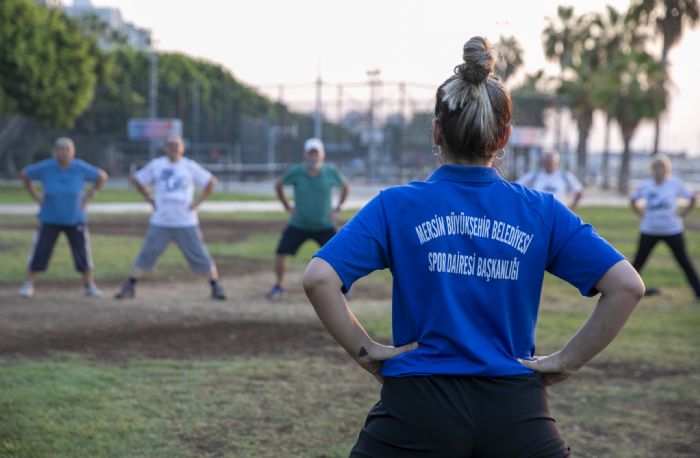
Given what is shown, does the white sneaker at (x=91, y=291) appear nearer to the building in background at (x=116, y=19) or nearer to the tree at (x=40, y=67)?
the tree at (x=40, y=67)

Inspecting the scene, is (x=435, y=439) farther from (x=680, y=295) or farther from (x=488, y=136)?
(x=680, y=295)

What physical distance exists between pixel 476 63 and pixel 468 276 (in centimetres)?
62

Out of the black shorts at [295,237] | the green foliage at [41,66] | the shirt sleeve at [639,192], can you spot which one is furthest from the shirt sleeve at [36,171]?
the green foliage at [41,66]

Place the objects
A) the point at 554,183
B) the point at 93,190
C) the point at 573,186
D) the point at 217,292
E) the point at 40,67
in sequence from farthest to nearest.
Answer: the point at 40,67
the point at 573,186
the point at 554,183
the point at 93,190
the point at 217,292

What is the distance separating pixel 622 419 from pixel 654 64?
47.0 meters

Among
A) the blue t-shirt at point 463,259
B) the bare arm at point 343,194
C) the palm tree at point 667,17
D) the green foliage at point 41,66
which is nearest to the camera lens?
the blue t-shirt at point 463,259

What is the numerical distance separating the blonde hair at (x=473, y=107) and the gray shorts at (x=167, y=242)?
28.9ft

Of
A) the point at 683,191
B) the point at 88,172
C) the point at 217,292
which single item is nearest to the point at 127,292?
the point at 217,292

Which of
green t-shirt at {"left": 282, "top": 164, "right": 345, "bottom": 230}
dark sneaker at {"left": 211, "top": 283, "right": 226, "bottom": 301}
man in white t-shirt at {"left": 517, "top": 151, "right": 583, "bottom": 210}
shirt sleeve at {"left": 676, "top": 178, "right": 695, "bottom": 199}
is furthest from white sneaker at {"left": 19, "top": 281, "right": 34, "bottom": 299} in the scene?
shirt sleeve at {"left": 676, "top": 178, "right": 695, "bottom": 199}

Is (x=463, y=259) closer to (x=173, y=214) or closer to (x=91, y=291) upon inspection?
(x=173, y=214)

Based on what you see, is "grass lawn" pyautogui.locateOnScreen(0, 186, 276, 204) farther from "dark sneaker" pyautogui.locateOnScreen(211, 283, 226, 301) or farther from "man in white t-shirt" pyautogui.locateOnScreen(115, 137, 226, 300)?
"dark sneaker" pyautogui.locateOnScreen(211, 283, 226, 301)

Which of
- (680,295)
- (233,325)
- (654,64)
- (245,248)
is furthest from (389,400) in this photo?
(654,64)

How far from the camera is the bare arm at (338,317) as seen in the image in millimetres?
2557

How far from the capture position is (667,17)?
4825 centimetres
